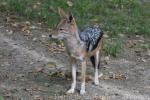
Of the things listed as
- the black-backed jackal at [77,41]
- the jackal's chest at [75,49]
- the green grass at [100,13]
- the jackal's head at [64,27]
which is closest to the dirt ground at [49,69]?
the black-backed jackal at [77,41]

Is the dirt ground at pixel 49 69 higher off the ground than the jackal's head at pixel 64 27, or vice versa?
the jackal's head at pixel 64 27

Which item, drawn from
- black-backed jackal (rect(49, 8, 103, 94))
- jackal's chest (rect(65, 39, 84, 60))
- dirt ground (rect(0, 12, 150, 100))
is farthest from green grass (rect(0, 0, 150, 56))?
jackal's chest (rect(65, 39, 84, 60))

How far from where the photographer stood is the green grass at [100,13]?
14516 millimetres

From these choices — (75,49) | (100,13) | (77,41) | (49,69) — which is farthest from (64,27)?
(100,13)

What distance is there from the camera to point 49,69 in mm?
11062

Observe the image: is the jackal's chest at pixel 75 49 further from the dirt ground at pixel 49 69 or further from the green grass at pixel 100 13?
the green grass at pixel 100 13

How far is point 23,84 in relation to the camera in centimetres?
1007

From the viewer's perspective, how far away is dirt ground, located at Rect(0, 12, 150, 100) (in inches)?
380

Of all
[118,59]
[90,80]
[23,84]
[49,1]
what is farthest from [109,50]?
[49,1]

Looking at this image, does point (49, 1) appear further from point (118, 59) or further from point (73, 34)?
point (73, 34)

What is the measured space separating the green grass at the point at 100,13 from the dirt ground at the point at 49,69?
493 millimetres

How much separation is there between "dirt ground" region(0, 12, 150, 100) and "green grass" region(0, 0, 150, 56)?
49 cm

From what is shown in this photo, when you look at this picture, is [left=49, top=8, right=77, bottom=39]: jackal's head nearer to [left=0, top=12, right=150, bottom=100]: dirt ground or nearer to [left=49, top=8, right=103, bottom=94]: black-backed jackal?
[left=49, top=8, right=103, bottom=94]: black-backed jackal

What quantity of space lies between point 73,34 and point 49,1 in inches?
286
